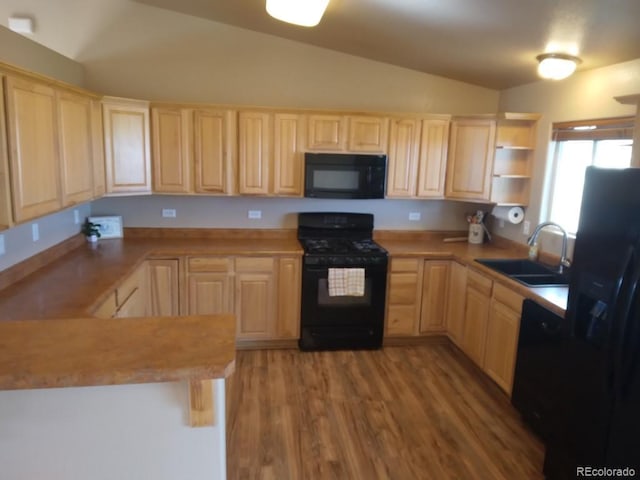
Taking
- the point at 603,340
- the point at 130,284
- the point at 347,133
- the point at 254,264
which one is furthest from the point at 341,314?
the point at 603,340

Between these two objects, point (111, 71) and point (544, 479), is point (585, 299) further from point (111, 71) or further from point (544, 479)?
point (111, 71)

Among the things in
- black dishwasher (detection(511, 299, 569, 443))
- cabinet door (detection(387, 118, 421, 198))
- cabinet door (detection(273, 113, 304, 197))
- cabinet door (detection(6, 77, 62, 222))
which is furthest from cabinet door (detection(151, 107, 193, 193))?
black dishwasher (detection(511, 299, 569, 443))

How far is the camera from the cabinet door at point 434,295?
12.8 ft

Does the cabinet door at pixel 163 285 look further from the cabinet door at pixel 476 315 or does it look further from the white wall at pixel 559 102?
the white wall at pixel 559 102

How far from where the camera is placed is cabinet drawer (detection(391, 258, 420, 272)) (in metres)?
Answer: 3.85

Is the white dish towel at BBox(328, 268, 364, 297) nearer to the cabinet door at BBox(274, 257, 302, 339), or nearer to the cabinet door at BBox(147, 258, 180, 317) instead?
the cabinet door at BBox(274, 257, 302, 339)

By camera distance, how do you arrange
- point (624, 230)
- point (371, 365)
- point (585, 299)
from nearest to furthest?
point (624, 230) < point (585, 299) < point (371, 365)

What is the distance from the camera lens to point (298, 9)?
81.0 inches

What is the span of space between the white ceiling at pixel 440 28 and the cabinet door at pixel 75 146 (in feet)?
3.69

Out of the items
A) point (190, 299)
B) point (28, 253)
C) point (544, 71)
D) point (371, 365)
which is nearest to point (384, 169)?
point (544, 71)

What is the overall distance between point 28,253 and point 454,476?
2.92m

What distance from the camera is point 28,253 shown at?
2.84 meters

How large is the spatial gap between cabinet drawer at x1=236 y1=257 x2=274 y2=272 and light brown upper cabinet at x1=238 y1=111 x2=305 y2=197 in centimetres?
59

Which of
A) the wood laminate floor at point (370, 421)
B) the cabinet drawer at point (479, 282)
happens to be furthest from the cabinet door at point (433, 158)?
the wood laminate floor at point (370, 421)
